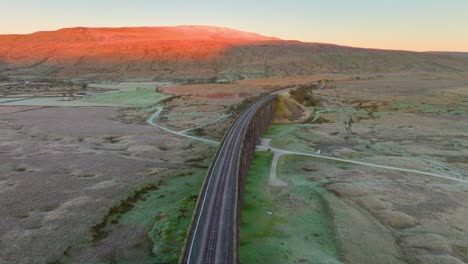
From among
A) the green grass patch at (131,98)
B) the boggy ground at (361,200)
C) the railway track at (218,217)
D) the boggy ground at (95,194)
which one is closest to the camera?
the railway track at (218,217)

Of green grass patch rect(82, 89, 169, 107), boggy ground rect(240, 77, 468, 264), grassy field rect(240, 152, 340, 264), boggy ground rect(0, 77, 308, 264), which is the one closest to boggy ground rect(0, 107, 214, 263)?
boggy ground rect(0, 77, 308, 264)

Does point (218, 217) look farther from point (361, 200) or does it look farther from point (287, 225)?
point (361, 200)

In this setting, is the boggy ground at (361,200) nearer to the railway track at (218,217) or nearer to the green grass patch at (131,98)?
the railway track at (218,217)

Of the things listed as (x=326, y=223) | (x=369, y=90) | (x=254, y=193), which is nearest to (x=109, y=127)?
(x=254, y=193)

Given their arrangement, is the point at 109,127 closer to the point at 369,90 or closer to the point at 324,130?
the point at 324,130

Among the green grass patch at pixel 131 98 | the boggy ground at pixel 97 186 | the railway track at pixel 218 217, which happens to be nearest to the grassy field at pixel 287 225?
the railway track at pixel 218 217

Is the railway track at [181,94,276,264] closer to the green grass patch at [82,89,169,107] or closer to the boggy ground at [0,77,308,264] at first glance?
the boggy ground at [0,77,308,264]
